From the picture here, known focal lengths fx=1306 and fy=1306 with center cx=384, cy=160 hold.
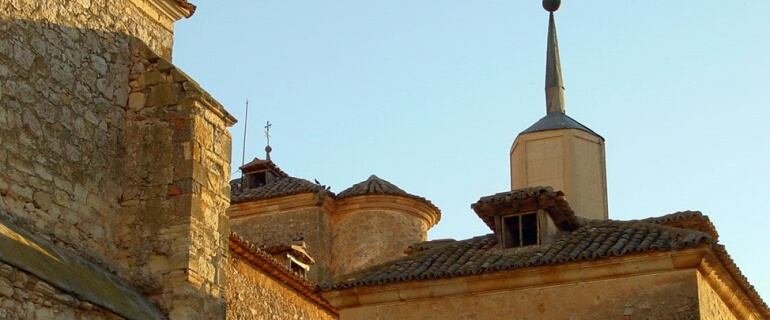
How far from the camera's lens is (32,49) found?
866 centimetres

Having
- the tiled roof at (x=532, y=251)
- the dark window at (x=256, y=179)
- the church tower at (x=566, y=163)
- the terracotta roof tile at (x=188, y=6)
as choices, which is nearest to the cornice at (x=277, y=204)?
the dark window at (x=256, y=179)

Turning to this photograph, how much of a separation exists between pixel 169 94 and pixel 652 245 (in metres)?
6.22

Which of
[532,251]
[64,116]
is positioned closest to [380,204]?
[532,251]

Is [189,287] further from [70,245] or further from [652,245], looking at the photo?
[652,245]

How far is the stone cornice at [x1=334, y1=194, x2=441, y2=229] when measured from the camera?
25.3m

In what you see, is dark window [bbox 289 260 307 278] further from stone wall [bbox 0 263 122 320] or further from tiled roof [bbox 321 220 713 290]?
stone wall [bbox 0 263 122 320]

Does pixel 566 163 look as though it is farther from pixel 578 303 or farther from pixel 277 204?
pixel 277 204

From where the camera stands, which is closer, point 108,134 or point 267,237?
point 108,134

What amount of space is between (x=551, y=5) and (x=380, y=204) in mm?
5240

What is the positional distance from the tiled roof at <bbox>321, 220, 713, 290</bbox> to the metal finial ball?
8.41 m

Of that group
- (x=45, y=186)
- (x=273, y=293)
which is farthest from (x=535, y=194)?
(x=45, y=186)

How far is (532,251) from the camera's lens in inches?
571

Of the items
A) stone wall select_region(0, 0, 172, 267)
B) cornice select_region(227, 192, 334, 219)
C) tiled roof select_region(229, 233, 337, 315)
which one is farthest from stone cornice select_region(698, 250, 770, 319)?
cornice select_region(227, 192, 334, 219)

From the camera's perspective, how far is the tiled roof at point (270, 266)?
1823cm
